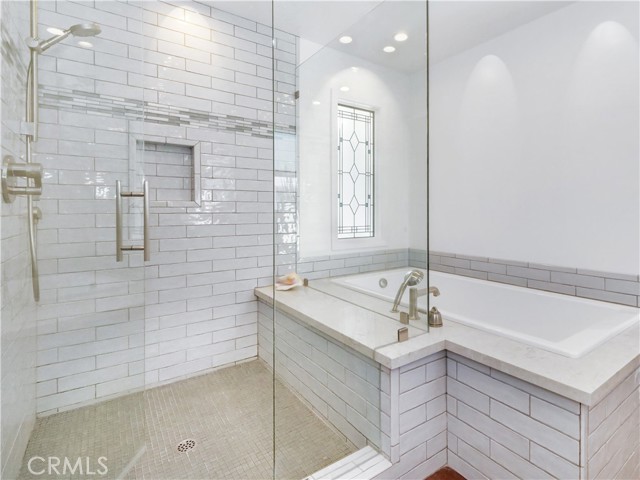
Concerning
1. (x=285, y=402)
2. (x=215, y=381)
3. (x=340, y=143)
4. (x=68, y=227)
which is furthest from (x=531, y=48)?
(x=215, y=381)

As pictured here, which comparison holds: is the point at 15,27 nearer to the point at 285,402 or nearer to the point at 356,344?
the point at 356,344

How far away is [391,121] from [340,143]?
33cm

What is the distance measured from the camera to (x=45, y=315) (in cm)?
140

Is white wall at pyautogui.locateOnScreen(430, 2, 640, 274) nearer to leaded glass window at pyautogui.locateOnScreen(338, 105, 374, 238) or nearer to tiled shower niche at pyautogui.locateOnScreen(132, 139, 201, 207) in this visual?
leaded glass window at pyautogui.locateOnScreen(338, 105, 374, 238)

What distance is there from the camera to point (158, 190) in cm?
248

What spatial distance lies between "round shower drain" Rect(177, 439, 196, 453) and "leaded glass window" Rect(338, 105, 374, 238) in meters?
1.47

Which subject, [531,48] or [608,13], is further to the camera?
[531,48]

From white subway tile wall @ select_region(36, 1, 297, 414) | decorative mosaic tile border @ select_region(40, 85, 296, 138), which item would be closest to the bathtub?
white subway tile wall @ select_region(36, 1, 297, 414)

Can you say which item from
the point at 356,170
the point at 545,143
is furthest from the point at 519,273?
the point at 356,170

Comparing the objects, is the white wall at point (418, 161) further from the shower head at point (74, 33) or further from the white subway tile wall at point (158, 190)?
the shower head at point (74, 33)

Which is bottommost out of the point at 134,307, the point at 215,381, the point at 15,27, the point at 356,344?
the point at 215,381

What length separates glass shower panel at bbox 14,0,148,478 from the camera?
1.41 meters

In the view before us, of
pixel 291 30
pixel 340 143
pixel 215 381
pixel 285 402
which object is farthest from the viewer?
pixel 215 381

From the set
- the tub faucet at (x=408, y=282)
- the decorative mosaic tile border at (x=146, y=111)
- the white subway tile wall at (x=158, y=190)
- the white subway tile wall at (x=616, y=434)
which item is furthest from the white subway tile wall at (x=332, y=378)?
the decorative mosaic tile border at (x=146, y=111)
